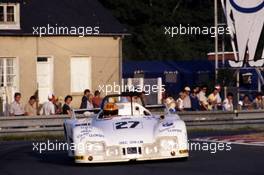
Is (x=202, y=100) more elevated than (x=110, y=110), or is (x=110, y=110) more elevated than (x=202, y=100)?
(x=202, y=100)

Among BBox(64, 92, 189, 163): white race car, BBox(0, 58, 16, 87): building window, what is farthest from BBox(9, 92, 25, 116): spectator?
BBox(64, 92, 189, 163): white race car

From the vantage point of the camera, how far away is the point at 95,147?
59.8 feet

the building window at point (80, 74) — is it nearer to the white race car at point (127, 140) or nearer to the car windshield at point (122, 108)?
the car windshield at point (122, 108)

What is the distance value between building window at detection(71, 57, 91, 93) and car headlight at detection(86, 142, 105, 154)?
2557 centimetres

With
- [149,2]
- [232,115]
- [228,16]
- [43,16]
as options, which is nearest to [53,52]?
[43,16]

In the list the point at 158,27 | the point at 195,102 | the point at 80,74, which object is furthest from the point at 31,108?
the point at 158,27

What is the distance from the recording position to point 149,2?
233 ft

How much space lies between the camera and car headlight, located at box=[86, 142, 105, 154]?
59.7ft

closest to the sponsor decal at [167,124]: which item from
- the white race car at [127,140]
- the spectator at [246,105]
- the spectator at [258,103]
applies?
the white race car at [127,140]

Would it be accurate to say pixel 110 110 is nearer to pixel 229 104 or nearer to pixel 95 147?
pixel 95 147

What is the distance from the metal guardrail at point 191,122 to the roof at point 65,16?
12973 mm

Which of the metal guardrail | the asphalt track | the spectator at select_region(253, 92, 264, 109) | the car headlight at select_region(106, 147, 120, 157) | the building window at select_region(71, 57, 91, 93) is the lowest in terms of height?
the asphalt track

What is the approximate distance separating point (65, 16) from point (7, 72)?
156 inches

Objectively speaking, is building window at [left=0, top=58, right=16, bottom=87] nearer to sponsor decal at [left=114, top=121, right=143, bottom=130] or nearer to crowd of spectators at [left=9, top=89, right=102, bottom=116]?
crowd of spectators at [left=9, top=89, right=102, bottom=116]
